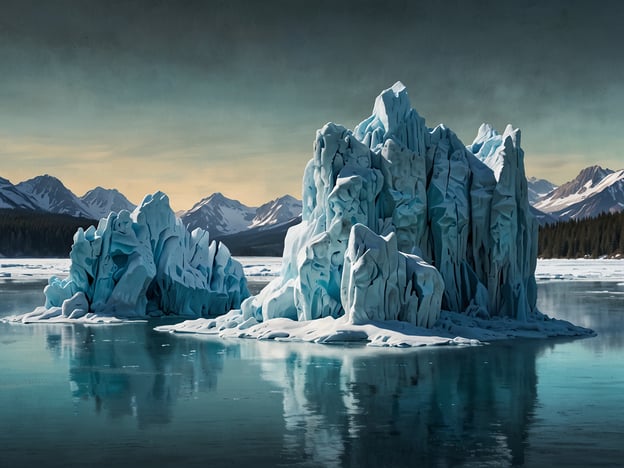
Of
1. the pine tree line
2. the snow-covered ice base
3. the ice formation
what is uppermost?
the pine tree line

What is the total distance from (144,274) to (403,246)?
13449 mm

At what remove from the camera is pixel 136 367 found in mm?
23406

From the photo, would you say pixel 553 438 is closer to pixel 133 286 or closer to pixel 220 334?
pixel 220 334

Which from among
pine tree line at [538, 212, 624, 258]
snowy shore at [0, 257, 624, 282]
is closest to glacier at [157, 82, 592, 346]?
snowy shore at [0, 257, 624, 282]

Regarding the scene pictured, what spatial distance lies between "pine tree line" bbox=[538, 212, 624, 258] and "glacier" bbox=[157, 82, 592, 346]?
8672 cm

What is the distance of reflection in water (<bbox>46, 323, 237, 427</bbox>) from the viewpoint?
1770cm

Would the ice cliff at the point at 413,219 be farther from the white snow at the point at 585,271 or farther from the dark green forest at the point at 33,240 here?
the dark green forest at the point at 33,240

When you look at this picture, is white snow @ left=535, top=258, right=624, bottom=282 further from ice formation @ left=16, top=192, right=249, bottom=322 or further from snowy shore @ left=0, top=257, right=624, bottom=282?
ice formation @ left=16, top=192, right=249, bottom=322

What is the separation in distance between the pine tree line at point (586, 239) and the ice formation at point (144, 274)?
8196cm

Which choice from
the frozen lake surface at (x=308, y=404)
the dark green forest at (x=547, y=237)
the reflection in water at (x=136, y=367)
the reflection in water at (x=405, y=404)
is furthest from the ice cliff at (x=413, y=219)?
the dark green forest at (x=547, y=237)

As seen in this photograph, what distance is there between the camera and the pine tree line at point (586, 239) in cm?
11594

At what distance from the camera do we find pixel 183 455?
1308cm

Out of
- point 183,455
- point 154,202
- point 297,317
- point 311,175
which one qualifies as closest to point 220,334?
point 297,317

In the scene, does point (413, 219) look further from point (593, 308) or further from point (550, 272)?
point (550, 272)
